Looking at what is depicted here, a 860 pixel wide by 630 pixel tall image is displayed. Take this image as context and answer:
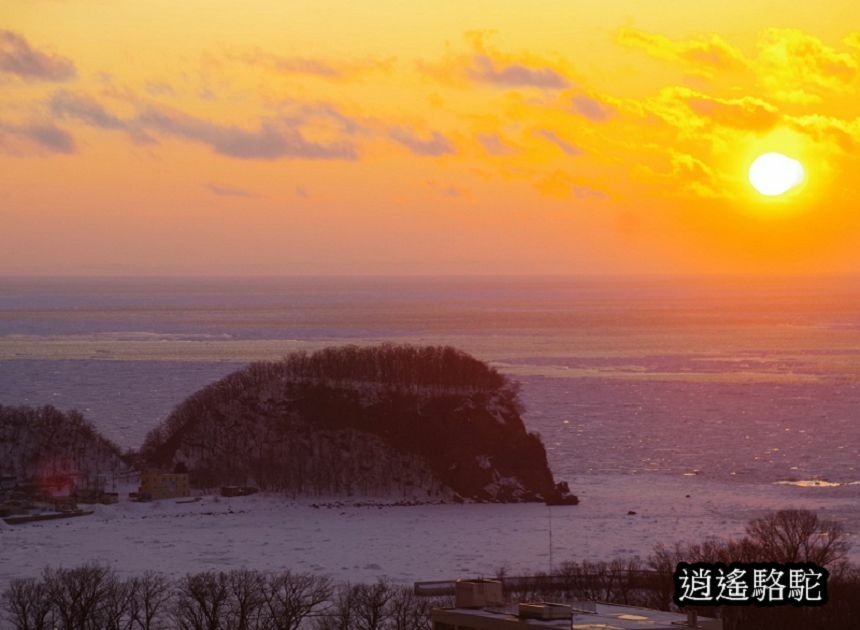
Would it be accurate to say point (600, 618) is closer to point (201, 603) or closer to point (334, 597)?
point (201, 603)

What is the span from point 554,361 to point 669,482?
70799mm

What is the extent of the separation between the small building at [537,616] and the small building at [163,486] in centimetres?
3479

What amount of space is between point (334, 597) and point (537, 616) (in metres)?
15.9

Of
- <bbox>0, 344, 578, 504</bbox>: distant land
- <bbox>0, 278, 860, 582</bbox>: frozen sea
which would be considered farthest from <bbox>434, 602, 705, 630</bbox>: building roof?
<bbox>0, 344, 578, 504</bbox>: distant land

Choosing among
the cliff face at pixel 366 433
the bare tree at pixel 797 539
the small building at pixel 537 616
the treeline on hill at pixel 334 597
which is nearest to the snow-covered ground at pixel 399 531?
the bare tree at pixel 797 539

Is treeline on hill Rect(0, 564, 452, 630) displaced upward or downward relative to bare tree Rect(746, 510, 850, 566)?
downward

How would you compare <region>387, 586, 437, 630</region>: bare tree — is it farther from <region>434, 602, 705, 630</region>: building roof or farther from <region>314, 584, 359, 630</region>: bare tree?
<region>434, 602, 705, 630</region>: building roof

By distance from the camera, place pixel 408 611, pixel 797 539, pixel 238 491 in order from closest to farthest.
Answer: pixel 408 611
pixel 797 539
pixel 238 491

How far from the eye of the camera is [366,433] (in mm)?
66000

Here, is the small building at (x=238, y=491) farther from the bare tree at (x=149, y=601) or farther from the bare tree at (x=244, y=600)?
the bare tree at (x=244, y=600)

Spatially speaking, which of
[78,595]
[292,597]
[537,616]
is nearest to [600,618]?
[537,616]

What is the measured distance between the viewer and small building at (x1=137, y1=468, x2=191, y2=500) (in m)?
59.4

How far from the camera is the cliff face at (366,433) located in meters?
61.7

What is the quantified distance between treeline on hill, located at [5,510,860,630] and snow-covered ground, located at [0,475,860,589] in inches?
92.8
